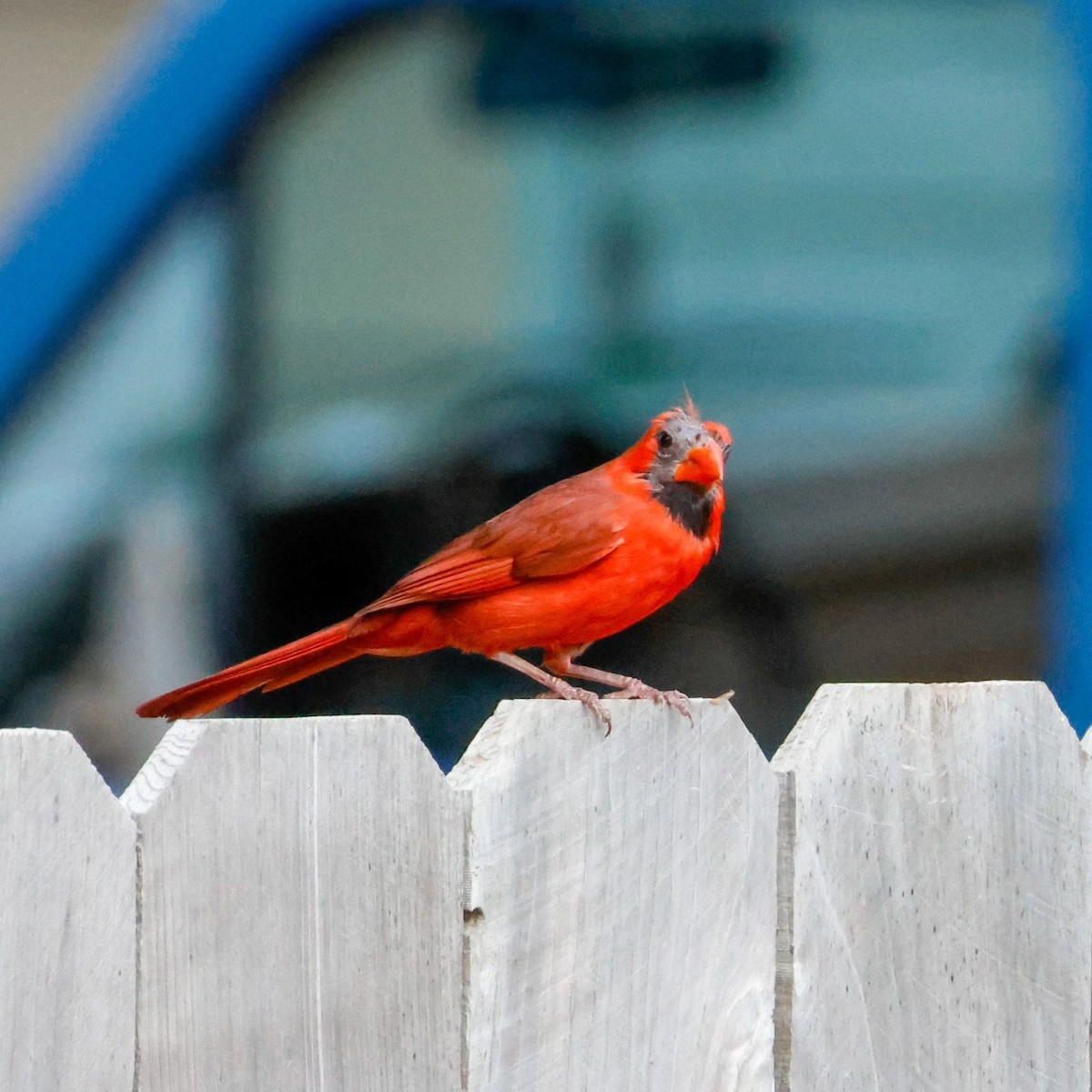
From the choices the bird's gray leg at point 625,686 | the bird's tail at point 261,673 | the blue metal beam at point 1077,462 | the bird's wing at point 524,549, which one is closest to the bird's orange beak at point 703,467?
the bird's wing at point 524,549

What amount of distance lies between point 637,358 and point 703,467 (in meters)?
1.12

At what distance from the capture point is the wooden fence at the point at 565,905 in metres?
1.63

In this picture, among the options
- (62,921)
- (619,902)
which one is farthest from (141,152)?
(62,921)

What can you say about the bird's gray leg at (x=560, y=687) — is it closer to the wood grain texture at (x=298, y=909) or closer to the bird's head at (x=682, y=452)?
the wood grain texture at (x=298, y=909)

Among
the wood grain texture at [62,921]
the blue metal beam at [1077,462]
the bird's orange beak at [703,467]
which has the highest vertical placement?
the blue metal beam at [1077,462]

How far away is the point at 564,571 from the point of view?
104 inches

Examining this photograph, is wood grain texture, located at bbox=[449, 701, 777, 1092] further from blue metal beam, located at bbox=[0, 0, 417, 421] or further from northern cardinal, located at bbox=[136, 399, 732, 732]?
blue metal beam, located at bbox=[0, 0, 417, 421]

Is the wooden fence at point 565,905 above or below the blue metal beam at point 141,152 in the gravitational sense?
below

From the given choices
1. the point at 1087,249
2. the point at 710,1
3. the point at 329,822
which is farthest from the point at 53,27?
the point at 329,822

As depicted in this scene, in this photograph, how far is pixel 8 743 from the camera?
5.10ft

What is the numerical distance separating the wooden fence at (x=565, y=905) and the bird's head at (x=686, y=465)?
0.60 meters

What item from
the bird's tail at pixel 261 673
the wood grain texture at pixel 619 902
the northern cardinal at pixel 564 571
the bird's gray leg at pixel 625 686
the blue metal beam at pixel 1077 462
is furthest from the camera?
the blue metal beam at pixel 1077 462

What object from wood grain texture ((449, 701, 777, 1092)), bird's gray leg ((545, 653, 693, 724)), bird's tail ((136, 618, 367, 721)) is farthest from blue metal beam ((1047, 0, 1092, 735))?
wood grain texture ((449, 701, 777, 1092))

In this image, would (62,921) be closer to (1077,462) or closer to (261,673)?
(261,673)
